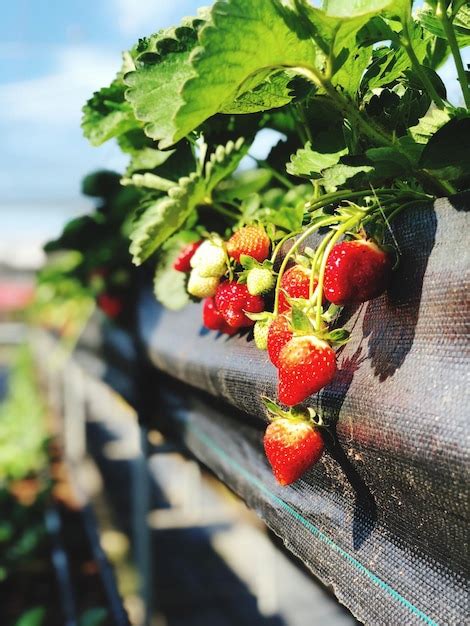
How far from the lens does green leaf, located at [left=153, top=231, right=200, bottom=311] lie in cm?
117

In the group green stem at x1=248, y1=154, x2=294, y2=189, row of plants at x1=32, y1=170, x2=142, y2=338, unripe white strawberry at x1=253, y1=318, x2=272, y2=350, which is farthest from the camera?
row of plants at x1=32, y1=170, x2=142, y2=338

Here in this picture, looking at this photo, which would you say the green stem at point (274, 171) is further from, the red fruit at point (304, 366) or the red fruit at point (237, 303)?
the red fruit at point (304, 366)

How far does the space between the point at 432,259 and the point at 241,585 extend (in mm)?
2785

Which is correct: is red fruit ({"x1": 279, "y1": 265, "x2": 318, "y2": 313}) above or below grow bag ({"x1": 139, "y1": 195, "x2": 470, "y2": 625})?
above

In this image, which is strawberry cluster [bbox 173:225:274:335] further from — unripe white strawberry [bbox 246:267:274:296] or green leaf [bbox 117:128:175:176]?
green leaf [bbox 117:128:175:176]

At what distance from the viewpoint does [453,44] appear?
62cm

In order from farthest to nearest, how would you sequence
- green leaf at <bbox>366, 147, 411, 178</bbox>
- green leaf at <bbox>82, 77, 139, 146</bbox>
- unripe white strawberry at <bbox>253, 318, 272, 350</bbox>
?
green leaf at <bbox>82, 77, 139, 146</bbox> < unripe white strawberry at <bbox>253, 318, 272, 350</bbox> < green leaf at <bbox>366, 147, 411, 178</bbox>

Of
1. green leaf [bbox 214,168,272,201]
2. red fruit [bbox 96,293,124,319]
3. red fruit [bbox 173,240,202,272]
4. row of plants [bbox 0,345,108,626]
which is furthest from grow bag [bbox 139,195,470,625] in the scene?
row of plants [bbox 0,345,108,626]

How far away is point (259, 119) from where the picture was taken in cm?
108

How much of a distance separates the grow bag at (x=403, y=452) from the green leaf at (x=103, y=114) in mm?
455

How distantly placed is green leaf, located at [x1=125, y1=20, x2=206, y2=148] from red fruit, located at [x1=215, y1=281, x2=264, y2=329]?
12.4 inches

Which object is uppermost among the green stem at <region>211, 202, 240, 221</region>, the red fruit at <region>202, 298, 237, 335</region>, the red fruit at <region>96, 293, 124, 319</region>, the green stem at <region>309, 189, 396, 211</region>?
Result: the green stem at <region>211, 202, 240, 221</region>

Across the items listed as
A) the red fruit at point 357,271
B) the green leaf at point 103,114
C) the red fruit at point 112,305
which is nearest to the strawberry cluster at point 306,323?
the red fruit at point 357,271

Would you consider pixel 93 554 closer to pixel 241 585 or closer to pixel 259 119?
pixel 241 585
